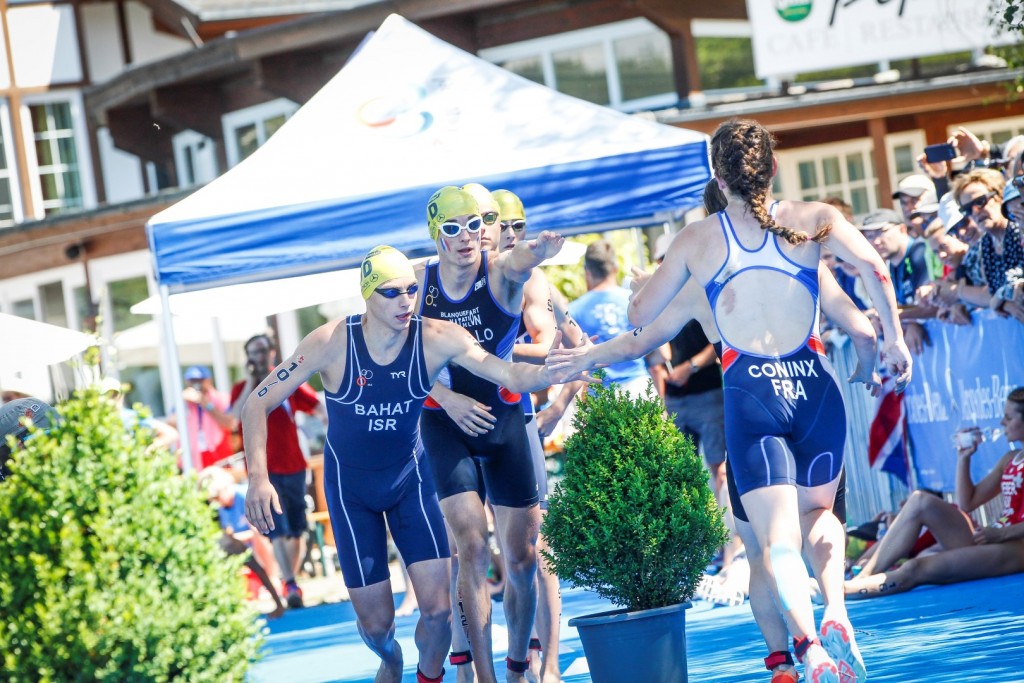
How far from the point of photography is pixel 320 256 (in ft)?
30.0

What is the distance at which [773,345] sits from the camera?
5.08 meters

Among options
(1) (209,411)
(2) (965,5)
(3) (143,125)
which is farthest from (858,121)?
(3) (143,125)

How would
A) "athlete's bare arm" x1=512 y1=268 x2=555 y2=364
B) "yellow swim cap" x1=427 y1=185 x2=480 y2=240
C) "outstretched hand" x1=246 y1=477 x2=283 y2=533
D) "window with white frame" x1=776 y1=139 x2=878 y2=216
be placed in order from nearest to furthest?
"outstretched hand" x1=246 y1=477 x2=283 y2=533 < "yellow swim cap" x1=427 y1=185 x2=480 y2=240 < "athlete's bare arm" x1=512 y1=268 x2=555 y2=364 < "window with white frame" x1=776 y1=139 x2=878 y2=216

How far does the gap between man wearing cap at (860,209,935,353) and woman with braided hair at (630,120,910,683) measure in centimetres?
464

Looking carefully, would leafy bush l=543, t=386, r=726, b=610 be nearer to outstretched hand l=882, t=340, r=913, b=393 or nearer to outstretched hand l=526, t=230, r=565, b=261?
outstretched hand l=526, t=230, r=565, b=261

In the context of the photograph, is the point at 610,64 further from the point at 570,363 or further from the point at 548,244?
the point at 570,363

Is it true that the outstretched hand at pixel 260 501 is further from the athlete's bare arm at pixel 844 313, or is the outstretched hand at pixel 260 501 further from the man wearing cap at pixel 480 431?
the athlete's bare arm at pixel 844 313

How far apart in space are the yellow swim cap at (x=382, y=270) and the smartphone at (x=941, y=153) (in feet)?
19.4

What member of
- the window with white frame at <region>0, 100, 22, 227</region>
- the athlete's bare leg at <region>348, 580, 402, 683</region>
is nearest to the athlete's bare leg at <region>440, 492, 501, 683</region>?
the athlete's bare leg at <region>348, 580, 402, 683</region>

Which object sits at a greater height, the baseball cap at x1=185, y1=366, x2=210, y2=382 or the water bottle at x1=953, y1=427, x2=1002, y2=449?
the baseball cap at x1=185, y1=366, x2=210, y2=382

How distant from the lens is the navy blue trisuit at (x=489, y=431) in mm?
6242

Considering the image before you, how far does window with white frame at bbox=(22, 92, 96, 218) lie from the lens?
26250 millimetres

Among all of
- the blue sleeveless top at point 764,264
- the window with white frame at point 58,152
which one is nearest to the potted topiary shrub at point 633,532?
the blue sleeveless top at point 764,264

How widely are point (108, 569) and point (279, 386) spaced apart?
2.05 meters
